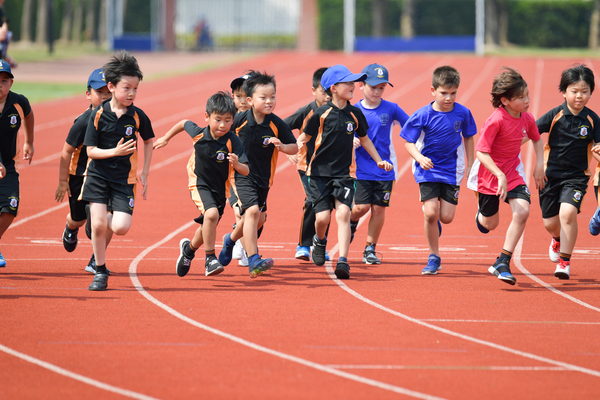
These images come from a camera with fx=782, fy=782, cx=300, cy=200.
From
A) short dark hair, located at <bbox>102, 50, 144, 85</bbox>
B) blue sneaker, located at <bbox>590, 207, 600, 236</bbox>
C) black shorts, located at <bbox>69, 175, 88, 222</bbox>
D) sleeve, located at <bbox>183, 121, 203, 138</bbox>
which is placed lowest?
blue sneaker, located at <bbox>590, 207, 600, 236</bbox>

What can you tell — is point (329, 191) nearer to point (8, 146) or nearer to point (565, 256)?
point (565, 256)

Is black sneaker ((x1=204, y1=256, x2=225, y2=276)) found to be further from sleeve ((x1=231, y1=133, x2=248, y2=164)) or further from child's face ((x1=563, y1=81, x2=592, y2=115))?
child's face ((x1=563, y1=81, x2=592, y2=115))

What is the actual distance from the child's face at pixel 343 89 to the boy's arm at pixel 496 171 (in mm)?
1283

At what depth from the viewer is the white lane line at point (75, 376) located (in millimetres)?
4023

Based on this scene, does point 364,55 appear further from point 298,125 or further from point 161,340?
point 161,340

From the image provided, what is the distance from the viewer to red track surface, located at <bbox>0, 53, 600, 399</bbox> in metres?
4.21

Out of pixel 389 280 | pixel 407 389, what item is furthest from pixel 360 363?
pixel 389 280

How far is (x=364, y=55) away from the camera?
116 feet

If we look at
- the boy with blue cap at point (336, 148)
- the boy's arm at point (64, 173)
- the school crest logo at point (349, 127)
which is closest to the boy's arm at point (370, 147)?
the boy with blue cap at point (336, 148)

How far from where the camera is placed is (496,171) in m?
6.42

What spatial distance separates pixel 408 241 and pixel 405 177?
17.3ft

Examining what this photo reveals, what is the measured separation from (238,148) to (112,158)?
1.04 metres

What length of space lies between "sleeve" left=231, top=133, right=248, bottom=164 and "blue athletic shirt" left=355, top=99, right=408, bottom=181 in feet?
5.04

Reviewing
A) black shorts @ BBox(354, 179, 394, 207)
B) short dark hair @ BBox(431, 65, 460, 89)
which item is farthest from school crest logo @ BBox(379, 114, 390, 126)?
short dark hair @ BBox(431, 65, 460, 89)
